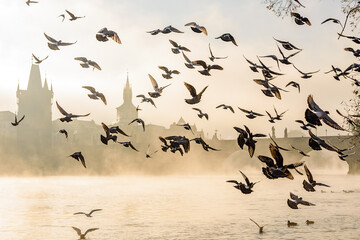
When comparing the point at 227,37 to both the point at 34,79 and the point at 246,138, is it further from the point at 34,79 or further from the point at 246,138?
the point at 34,79

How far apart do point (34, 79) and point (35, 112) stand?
1347 centimetres

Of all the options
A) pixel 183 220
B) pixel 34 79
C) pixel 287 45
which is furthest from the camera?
pixel 34 79

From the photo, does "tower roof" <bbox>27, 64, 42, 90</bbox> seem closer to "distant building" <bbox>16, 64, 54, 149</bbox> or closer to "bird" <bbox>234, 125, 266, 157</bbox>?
"distant building" <bbox>16, 64, 54, 149</bbox>

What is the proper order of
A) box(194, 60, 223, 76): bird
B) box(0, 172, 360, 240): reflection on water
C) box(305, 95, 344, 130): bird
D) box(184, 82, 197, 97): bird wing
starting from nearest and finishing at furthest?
box(305, 95, 344, 130): bird, box(184, 82, 197, 97): bird wing, box(194, 60, 223, 76): bird, box(0, 172, 360, 240): reflection on water

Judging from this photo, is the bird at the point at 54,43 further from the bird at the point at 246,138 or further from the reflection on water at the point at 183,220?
the reflection on water at the point at 183,220

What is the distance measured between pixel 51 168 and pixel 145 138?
91.8 feet

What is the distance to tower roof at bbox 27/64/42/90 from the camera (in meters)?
166

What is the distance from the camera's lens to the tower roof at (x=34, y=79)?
16562cm

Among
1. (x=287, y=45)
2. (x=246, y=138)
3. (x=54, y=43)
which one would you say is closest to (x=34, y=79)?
(x=54, y=43)

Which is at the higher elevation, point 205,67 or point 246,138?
point 205,67

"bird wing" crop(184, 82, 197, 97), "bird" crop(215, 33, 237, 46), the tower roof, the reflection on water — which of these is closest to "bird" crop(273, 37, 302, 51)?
"bird" crop(215, 33, 237, 46)

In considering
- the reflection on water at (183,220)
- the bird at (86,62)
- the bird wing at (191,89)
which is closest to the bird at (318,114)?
the bird wing at (191,89)

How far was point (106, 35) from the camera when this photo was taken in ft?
33.2

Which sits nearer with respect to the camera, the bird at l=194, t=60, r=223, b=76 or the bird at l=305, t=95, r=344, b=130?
the bird at l=305, t=95, r=344, b=130
